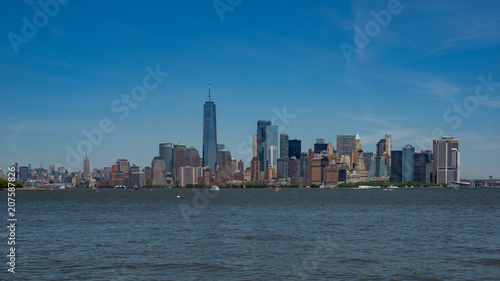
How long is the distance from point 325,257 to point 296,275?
757cm

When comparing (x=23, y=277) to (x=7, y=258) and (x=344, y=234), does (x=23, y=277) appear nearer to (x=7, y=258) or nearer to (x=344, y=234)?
(x=7, y=258)

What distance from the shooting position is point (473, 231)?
61.8 meters

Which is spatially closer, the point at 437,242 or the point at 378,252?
the point at 378,252

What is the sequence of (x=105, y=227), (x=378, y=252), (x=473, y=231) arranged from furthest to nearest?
(x=105, y=227) → (x=473, y=231) → (x=378, y=252)

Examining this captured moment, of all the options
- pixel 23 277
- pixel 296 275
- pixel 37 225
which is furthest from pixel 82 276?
pixel 37 225

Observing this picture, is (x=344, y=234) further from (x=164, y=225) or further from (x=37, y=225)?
(x=37, y=225)

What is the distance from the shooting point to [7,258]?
132 feet

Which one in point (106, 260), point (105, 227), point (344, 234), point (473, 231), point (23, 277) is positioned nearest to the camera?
point (23, 277)

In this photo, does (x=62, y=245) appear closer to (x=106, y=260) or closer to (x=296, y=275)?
(x=106, y=260)

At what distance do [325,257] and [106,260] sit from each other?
1843 cm

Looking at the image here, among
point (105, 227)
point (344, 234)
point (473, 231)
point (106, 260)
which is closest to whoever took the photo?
point (106, 260)

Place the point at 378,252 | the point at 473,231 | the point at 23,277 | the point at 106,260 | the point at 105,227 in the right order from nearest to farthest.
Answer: the point at 23,277 → the point at 106,260 → the point at 378,252 → the point at 473,231 → the point at 105,227

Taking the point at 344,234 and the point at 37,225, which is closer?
the point at 344,234

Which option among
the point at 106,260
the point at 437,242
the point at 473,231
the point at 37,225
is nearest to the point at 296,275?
the point at 106,260
